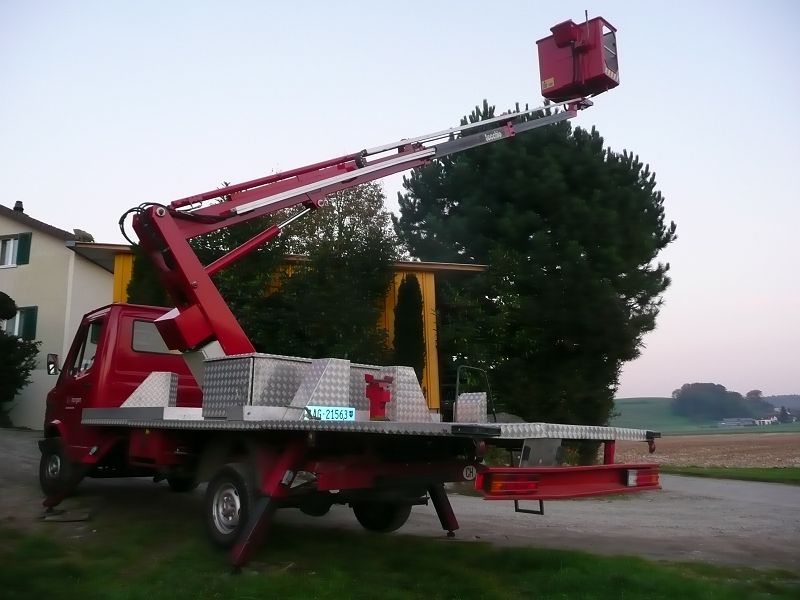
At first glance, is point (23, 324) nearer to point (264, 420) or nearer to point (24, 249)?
point (24, 249)

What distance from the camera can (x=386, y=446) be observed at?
6039 millimetres

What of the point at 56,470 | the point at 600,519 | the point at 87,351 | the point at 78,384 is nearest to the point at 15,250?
the point at 87,351

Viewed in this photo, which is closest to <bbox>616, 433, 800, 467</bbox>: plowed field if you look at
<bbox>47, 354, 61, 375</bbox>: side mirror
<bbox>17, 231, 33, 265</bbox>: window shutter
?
<bbox>47, 354, 61, 375</bbox>: side mirror

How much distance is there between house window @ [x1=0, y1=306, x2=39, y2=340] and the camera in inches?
947

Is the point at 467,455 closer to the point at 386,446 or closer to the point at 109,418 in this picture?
the point at 386,446

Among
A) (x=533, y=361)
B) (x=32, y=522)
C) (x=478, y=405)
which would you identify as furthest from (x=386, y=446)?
(x=533, y=361)

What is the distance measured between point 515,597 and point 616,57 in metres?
7.46

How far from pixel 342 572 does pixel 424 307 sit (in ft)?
43.4

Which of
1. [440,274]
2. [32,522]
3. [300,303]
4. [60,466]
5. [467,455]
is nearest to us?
[467,455]

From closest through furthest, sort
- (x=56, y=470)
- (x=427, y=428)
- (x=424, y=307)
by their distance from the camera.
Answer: (x=427, y=428)
(x=56, y=470)
(x=424, y=307)

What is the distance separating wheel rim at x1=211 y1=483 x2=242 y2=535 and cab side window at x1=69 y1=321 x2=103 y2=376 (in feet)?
11.3

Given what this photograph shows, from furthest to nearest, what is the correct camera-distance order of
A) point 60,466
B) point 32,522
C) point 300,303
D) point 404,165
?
point 300,303
point 404,165
point 60,466
point 32,522

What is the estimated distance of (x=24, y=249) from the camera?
24906 mm

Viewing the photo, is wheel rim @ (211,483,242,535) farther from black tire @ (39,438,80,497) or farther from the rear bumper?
black tire @ (39,438,80,497)
